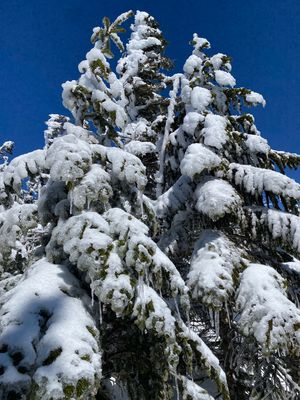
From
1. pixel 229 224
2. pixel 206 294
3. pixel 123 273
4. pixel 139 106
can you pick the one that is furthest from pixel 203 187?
pixel 139 106

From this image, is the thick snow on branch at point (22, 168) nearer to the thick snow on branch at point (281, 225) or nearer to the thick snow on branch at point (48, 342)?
the thick snow on branch at point (48, 342)

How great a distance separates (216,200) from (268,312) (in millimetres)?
1992

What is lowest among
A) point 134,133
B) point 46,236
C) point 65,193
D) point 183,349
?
point 183,349

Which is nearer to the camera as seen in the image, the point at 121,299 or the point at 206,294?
the point at 121,299

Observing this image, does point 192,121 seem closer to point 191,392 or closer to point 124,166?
point 124,166

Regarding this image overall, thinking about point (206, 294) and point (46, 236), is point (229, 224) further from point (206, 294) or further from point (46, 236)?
point (46, 236)

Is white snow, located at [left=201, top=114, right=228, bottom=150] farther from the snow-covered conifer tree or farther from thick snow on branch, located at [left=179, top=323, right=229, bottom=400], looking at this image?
thick snow on branch, located at [left=179, top=323, right=229, bottom=400]

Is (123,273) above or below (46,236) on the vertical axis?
below

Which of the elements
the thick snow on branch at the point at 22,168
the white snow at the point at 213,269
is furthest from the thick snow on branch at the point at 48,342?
the white snow at the point at 213,269

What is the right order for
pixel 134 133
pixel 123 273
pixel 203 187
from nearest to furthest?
pixel 123 273, pixel 203 187, pixel 134 133

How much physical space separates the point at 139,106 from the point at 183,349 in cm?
1039

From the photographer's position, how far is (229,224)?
316 inches

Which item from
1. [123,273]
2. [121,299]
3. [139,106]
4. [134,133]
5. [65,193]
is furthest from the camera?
[139,106]

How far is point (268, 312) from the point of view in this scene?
17.9ft
